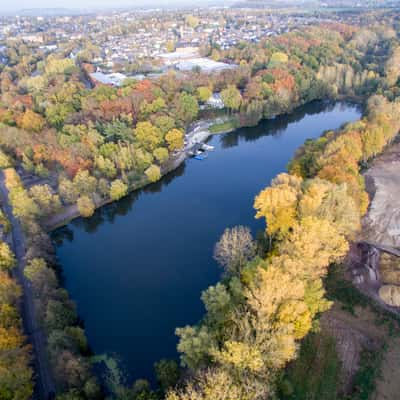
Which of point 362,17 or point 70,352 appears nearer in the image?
point 70,352

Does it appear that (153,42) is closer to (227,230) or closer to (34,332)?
(227,230)

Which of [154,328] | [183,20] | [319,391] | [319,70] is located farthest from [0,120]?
[183,20]

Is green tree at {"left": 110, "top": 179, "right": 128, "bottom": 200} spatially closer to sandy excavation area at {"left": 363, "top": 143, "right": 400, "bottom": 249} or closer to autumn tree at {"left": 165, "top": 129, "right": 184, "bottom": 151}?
autumn tree at {"left": 165, "top": 129, "right": 184, "bottom": 151}

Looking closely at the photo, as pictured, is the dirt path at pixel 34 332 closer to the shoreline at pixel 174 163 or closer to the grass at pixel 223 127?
the shoreline at pixel 174 163

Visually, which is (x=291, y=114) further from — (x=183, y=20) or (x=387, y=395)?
(x=183, y=20)

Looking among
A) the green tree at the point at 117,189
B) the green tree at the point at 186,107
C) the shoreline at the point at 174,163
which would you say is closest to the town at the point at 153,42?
the green tree at the point at 186,107

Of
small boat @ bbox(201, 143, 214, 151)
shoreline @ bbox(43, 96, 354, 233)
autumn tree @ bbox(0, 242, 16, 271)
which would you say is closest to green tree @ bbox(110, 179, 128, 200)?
shoreline @ bbox(43, 96, 354, 233)
